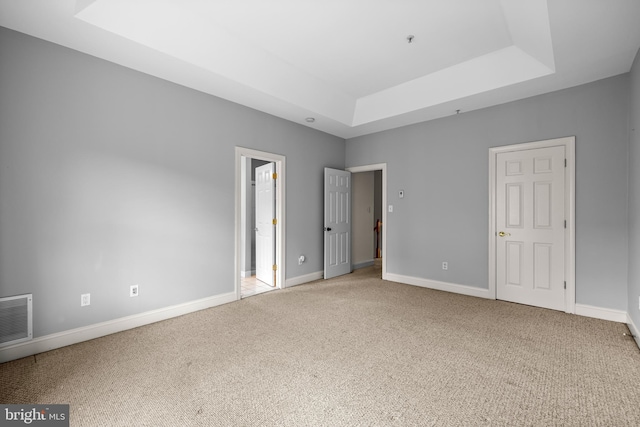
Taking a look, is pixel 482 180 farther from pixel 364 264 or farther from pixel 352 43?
pixel 364 264

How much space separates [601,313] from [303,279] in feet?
12.5

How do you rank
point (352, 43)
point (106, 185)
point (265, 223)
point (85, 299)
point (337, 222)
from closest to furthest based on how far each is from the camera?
point (85, 299) < point (106, 185) < point (352, 43) < point (265, 223) < point (337, 222)

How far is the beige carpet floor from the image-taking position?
1.75 meters

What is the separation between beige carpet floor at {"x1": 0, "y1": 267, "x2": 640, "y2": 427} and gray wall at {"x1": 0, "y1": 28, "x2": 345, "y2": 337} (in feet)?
1.80

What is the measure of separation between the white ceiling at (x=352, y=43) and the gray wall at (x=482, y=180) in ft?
0.92

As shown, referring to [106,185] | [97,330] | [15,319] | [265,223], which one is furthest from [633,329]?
[15,319]

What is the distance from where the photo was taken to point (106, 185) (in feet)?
9.45

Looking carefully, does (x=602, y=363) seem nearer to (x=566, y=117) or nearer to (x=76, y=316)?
(x=566, y=117)

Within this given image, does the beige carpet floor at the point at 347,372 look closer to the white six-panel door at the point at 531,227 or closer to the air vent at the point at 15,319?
the air vent at the point at 15,319

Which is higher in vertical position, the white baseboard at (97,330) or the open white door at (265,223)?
the open white door at (265,223)

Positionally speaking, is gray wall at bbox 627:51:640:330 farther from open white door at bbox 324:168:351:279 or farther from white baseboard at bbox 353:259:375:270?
white baseboard at bbox 353:259:375:270

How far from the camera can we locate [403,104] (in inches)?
167

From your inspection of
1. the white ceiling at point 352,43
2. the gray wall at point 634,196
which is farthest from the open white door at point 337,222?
the gray wall at point 634,196

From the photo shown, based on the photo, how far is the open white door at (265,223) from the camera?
471cm
